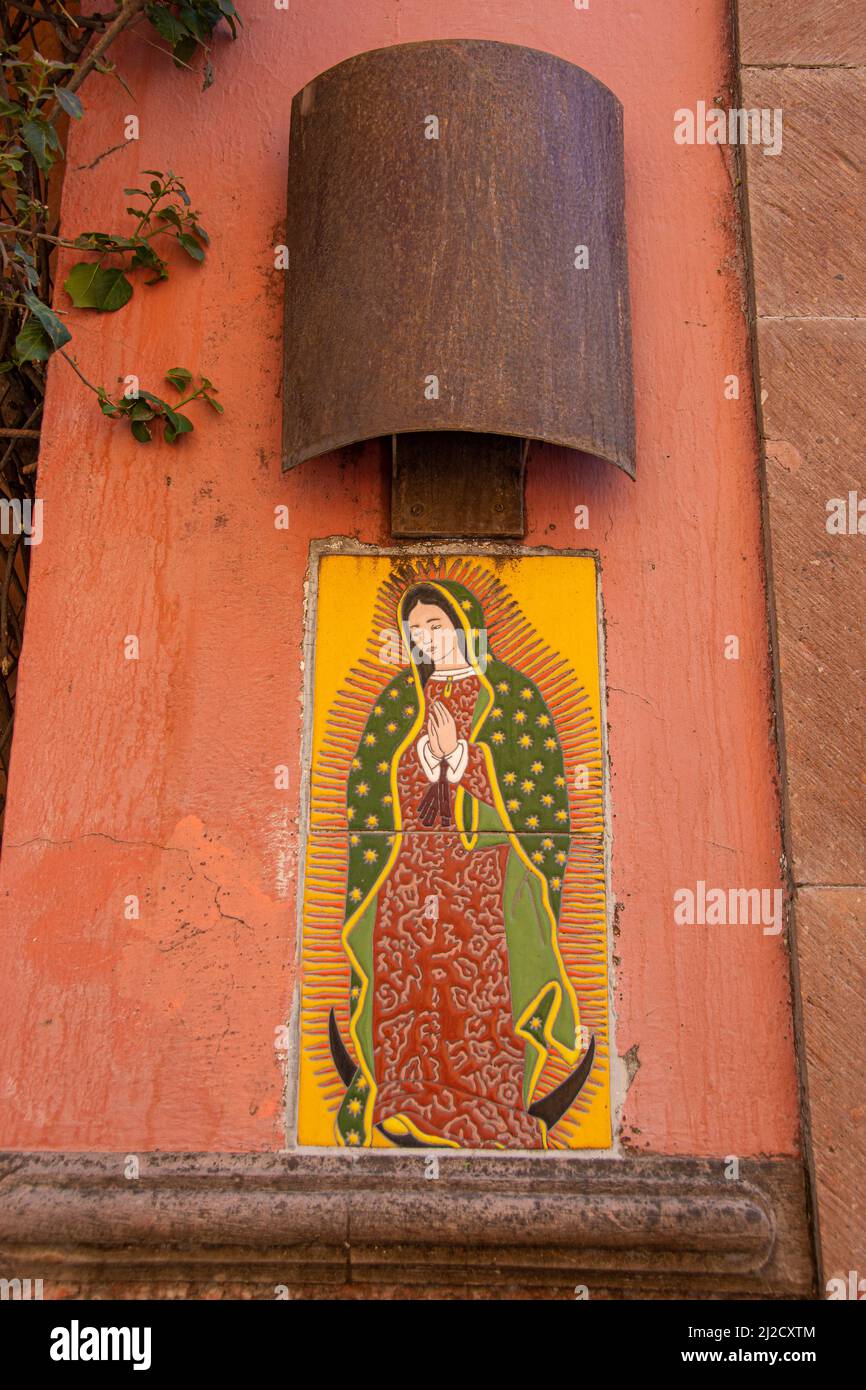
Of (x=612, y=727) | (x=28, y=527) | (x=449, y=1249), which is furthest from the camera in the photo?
(x=28, y=527)

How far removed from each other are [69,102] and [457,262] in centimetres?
101

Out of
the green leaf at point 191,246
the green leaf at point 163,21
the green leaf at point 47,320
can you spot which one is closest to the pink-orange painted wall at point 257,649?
the green leaf at point 191,246

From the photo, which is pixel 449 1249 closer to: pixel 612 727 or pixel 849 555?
pixel 612 727

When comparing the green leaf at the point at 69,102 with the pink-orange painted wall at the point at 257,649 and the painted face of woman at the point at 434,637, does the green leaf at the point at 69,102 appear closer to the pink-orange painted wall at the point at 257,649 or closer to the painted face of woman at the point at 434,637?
the pink-orange painted wall at the point at 257,649

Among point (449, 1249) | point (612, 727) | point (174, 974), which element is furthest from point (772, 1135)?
point (174, 974)

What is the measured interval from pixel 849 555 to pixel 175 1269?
2306mm

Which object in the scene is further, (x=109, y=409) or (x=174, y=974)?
(x=109, y=409)

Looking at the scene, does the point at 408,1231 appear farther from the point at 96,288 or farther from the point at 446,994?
the point at 96,288

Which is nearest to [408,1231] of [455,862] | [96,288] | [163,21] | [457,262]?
[455,862]

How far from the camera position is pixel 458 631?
2590mm

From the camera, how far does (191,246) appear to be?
2750 mm

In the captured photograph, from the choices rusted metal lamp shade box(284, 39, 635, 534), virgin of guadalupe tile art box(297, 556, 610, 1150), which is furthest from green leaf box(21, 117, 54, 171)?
virgin of guadalupe tile art box(297, 556, 610, 1150)

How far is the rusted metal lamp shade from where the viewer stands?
2.37 metres

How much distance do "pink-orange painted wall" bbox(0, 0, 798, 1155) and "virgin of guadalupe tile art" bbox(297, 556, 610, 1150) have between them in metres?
0.09
